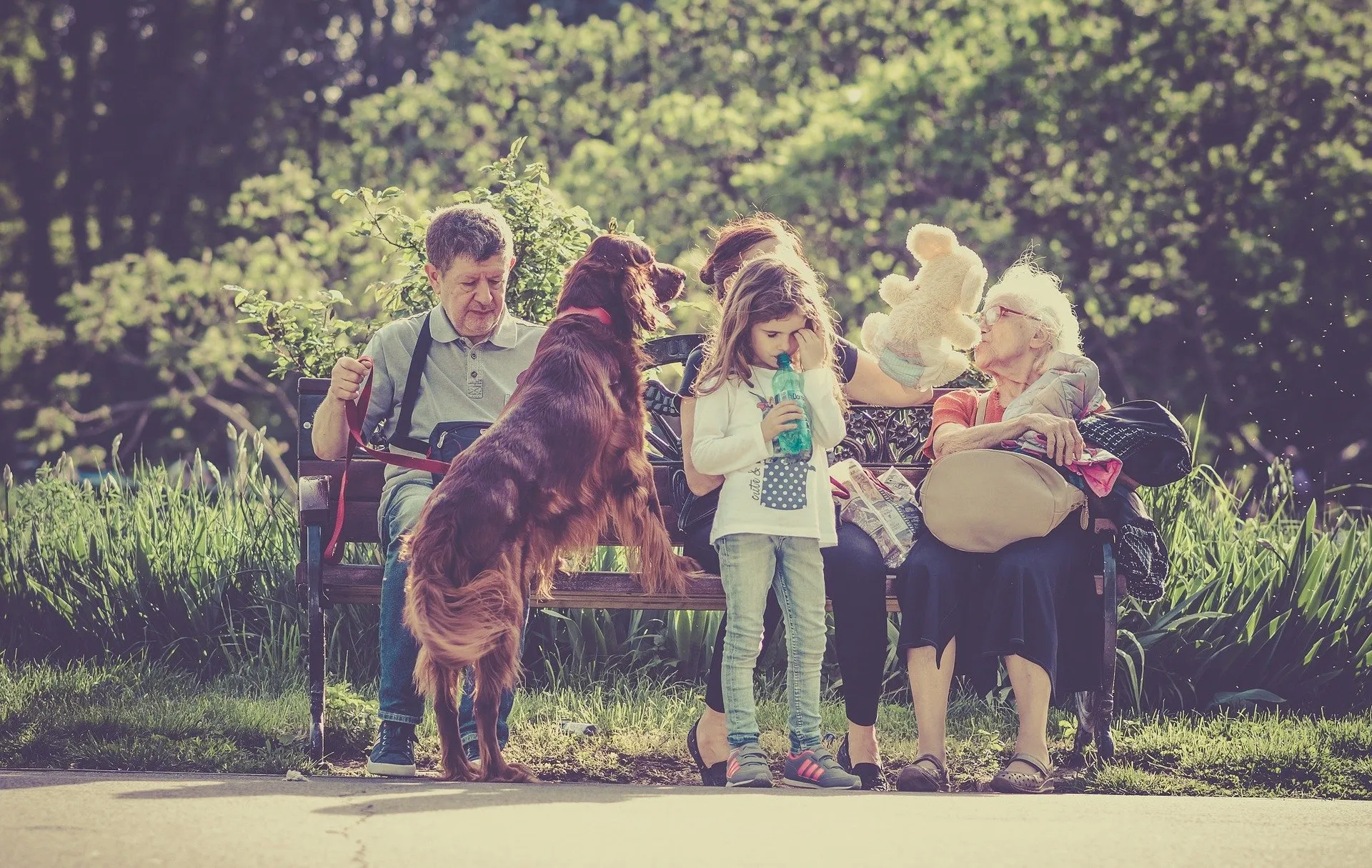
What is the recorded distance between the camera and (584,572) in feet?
15.5

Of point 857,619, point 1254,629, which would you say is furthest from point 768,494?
point 1254,629

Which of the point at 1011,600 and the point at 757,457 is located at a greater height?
the point at 757,457

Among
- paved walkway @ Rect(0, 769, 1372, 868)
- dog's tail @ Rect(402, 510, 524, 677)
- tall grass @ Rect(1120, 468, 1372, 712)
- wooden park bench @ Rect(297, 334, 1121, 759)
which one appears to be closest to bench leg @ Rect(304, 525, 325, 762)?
wooden park bench @ Rect(297, 334, 1121, 759)

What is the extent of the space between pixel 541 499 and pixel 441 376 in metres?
0.76

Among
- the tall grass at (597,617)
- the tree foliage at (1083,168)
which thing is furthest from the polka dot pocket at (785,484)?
the tree foliage at (1083,168)

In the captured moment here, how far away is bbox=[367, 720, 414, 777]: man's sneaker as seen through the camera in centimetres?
439

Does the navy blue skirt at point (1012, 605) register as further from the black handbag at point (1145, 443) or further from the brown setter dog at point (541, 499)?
the brown setter dog at point (541, 499)

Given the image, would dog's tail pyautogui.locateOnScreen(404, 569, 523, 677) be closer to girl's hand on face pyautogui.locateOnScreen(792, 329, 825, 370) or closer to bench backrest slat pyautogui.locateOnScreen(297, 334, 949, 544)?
bench backrest slat pyautogui.locateOnScreen(297, 334, 949, 544)

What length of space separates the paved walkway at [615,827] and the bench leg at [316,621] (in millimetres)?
532

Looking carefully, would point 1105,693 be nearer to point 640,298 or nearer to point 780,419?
point 780,419

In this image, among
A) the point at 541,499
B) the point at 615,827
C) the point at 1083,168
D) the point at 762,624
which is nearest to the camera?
the point at 615,827

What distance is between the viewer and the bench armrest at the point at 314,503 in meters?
4.77

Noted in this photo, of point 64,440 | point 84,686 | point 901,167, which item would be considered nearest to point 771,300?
point 84,686

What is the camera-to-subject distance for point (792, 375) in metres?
4.42
